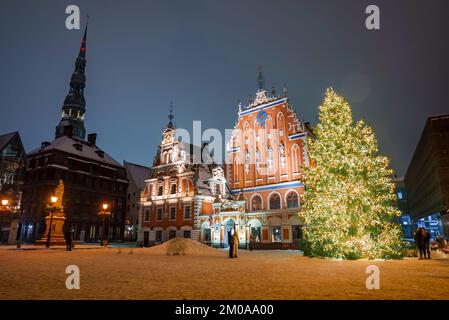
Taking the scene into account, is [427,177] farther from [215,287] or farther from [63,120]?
[63,120]

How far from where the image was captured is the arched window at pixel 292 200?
31703 mm

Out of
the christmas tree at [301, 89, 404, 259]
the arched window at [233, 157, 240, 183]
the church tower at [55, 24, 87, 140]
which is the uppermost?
the church tower at [55, 24, 87, 140]

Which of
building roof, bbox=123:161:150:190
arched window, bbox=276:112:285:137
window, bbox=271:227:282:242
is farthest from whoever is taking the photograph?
building roof, bbox=123:161:150:190

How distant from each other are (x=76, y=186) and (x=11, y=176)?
31.9 ft

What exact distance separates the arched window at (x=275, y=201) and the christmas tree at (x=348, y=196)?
13.8 metres

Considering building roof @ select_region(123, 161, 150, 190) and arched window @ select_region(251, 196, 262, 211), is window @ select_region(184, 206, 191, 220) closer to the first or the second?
arched window @ select_region(251, 196, 262, 211)

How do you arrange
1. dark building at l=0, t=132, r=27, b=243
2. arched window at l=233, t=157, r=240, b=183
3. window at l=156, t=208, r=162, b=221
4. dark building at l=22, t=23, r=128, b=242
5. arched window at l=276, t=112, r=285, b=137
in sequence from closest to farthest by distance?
arched window at l=276, t=112, r=285, b=137 < arched window at l=233, t=157, r=240, b=183 < window at l=156, t=208, r=162, b=221 < dark building at l=0, t=132, r=27, b=243 < dark building at l=22, t=23, r=128, b=242

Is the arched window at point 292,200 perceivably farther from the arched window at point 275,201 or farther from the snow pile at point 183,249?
the snow pile at point 183,249

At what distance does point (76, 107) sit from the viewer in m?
80.9

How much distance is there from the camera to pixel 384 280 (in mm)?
8133

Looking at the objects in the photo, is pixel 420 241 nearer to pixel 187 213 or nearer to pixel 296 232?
pixel 296 232

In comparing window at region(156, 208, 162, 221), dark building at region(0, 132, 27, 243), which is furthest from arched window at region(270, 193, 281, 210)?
dark building at region(0, 132, 27, 243)

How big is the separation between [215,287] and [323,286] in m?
2.74

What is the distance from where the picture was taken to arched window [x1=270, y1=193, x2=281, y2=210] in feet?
108
